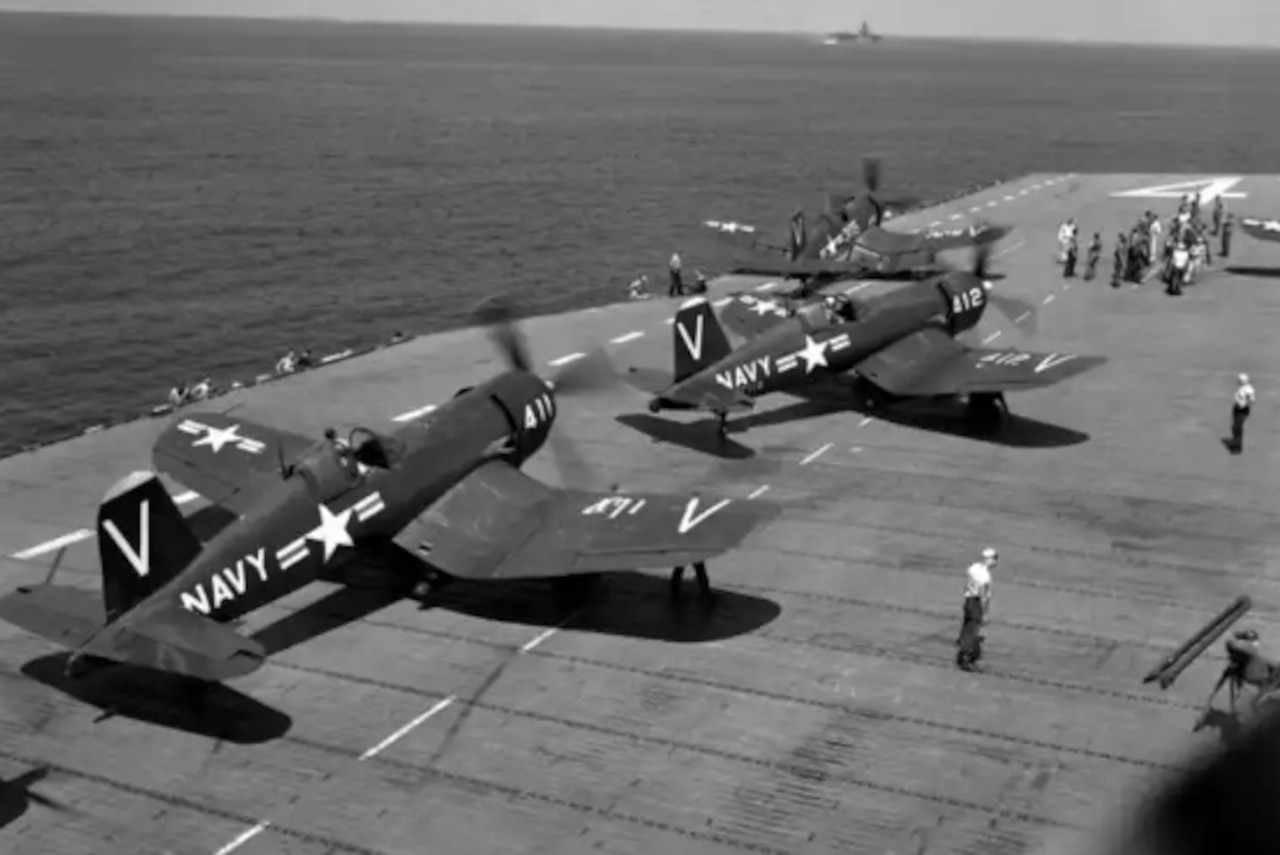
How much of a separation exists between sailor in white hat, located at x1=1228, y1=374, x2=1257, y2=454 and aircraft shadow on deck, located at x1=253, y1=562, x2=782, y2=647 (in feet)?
44.5

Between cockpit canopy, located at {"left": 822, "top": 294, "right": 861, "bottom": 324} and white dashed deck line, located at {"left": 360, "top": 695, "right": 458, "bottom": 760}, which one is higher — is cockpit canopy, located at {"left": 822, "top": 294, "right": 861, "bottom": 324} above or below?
above

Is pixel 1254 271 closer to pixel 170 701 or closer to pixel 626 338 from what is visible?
pixel 626 338

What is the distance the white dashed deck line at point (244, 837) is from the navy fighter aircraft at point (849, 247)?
34238 millimetres

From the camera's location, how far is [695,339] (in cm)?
2923

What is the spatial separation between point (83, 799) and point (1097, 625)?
1466cm

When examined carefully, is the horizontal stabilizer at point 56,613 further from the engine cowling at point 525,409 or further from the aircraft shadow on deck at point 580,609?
the engine cowling at point 525,409

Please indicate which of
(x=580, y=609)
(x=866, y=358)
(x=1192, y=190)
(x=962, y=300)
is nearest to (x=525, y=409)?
(x=580, y=609)

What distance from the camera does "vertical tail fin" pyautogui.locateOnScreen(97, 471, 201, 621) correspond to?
16719 mm

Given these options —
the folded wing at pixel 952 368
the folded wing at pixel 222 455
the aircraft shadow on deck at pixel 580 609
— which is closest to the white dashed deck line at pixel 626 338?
the folded wing at pixel 952 368

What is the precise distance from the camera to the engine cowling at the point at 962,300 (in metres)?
33.9

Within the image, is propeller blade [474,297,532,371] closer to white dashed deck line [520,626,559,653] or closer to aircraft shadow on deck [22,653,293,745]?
white dashed deck line [520,626,559,653]

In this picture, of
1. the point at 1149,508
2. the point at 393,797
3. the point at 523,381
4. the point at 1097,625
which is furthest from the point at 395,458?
the point at 1149,508

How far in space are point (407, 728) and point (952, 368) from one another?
18282 mm

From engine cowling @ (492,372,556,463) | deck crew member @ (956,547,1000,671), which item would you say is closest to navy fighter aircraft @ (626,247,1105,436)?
engine cowling @ (492,372,556,463)
